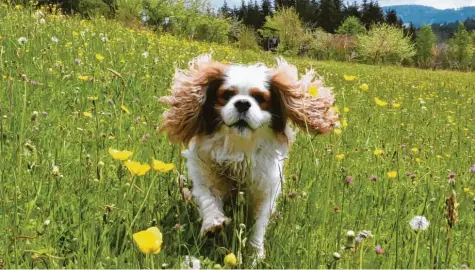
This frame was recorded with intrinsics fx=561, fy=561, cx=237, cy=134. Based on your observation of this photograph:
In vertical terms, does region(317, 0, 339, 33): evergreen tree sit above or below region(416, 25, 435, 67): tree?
above

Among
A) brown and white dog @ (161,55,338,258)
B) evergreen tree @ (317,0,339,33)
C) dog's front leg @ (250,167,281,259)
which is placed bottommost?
dog's front leg @ (250,167,281,259)

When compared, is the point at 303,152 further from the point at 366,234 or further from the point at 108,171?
the point at 366,234

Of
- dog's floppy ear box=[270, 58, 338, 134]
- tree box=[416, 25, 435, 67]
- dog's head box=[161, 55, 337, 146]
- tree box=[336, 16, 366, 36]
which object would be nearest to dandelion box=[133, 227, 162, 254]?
dog's head box=[161, 55, 337, 146]

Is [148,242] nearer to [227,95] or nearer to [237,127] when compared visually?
[237,127]

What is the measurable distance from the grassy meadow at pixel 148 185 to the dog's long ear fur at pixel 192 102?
26 centimetres

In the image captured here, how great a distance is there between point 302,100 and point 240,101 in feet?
2.14

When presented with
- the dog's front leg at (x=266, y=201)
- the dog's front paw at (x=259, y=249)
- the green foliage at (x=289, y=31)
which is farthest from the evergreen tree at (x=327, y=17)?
A: the dog's front paw at (x=259, y=249)

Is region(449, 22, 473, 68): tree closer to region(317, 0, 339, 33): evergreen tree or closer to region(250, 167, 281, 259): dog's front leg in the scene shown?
region(317, 0, 339, 33): evergreen tree

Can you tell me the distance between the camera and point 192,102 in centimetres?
337

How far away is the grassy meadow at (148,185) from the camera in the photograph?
2.26 meters

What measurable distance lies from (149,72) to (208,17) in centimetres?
4861

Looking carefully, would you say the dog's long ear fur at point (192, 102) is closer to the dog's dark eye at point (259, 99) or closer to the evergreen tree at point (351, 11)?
the dog's dark eye at point (259, 99)

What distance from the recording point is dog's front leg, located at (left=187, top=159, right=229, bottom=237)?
2715 millimetres

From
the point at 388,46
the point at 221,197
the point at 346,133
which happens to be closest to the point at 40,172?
the point at 221,197
